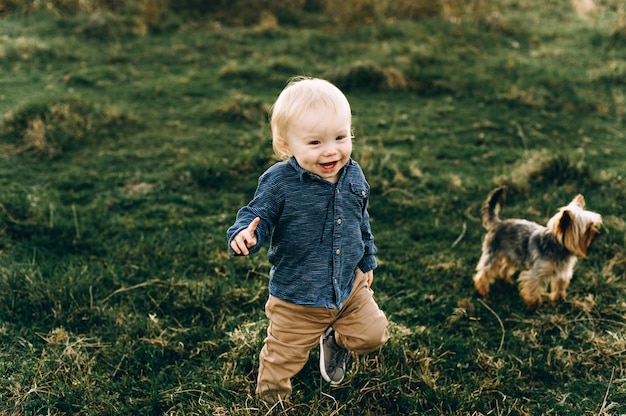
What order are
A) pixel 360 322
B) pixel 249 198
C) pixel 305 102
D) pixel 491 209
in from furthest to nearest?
pixel 249 198, pixel 491 209, pixel 360 322, pixel 305 102

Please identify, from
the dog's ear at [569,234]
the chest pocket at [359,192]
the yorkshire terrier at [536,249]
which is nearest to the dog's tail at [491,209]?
the yorkshire terrier at [536,249]

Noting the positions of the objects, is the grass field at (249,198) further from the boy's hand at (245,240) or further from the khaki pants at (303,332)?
the boy's hand at (245,240)

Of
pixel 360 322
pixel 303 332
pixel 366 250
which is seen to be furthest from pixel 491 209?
pixel 303 332

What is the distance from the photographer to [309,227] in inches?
113

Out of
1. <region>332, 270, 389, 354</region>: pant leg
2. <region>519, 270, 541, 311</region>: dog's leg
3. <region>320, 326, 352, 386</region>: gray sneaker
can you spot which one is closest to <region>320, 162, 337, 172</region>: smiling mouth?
<region>332, 270, 389, 354</region>: pant leg

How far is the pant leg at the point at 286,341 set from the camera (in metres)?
3.02

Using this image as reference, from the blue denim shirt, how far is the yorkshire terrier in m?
1.92

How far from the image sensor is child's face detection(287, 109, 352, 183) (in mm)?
2701

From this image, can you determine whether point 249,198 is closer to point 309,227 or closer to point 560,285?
point 309,227

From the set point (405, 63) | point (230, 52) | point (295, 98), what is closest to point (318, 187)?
point (295, 98)

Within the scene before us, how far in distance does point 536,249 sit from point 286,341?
239cm

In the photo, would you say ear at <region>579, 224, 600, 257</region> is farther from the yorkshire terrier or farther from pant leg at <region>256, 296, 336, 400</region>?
pant leg at <region>256, 296, 336, 400</region>

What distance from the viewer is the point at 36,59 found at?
388 inches

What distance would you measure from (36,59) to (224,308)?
801 centimetres
